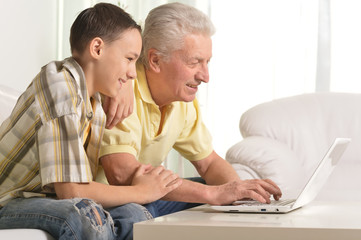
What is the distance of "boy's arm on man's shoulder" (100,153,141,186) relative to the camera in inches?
60.3

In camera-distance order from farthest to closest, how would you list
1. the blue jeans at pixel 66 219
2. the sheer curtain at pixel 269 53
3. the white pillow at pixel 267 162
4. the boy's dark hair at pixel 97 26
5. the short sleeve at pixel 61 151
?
the sheer curtain at pixel 269 53, the white pillow at pixel 267 162, the boy's dark hair at pixel 97 26, the short sleeve at pixel 61 151, the blue jeans at pixel 66 219

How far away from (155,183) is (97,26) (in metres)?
0.42

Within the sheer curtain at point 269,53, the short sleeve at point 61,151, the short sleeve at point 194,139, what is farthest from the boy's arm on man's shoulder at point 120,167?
the sheer curtain at point 269,53

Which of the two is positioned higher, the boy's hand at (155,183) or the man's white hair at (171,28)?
the man's white hair at (171,28)

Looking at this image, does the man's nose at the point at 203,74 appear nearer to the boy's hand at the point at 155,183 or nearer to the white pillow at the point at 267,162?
the boy's hand at the point at 155,183

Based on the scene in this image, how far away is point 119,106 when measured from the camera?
152 centimetres

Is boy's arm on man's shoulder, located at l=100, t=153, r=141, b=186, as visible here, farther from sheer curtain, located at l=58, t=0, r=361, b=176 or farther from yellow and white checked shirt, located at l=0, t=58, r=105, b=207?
sheer curtain, located at l=58, t=0, r=361, b=176

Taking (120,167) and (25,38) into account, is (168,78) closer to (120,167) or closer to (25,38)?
(120,167)

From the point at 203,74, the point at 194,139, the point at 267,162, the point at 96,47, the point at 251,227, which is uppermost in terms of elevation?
the point at 96,47

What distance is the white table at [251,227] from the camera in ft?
2.97

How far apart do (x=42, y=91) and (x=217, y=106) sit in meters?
2.68

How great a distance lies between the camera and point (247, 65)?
3828mm

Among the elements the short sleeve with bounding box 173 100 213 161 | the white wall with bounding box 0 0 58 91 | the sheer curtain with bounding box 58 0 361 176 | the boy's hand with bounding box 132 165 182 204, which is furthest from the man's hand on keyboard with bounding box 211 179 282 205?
the sheer curtain with bounding box 58 0 361 176

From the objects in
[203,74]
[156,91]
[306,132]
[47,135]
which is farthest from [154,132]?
[306,132]
